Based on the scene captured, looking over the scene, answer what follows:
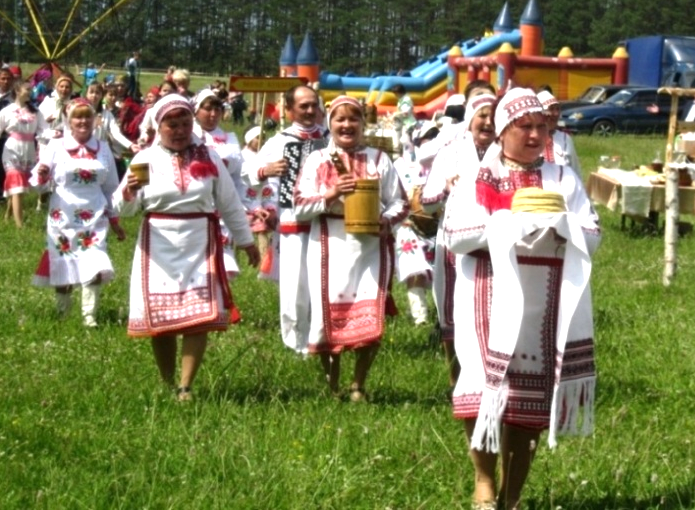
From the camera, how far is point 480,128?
724 cm

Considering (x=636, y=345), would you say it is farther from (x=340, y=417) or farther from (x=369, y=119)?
(x=369, y=119)

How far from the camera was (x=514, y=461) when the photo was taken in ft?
17.1

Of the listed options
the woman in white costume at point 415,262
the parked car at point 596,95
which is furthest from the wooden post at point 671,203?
the parked car at point 596,95

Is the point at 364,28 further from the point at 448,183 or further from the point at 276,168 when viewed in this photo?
the point at 448,183

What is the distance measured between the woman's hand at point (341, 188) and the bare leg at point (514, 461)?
2.16 m

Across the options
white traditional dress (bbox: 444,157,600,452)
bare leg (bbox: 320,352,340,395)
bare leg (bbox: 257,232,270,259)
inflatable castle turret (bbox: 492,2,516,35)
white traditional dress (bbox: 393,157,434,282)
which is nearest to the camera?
white traditional dress (bbox: 444,157,600,452)

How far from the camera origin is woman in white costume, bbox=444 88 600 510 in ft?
16.1

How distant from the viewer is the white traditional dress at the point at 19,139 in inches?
696

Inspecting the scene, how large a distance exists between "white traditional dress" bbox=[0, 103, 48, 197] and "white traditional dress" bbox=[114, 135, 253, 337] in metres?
10.5

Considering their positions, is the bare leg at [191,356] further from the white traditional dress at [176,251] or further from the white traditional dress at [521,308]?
the white traditional dress at [521,308]

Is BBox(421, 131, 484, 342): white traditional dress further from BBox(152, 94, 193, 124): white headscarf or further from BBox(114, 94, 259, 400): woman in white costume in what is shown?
BBox(152, 94, 193, 124): white headscarf

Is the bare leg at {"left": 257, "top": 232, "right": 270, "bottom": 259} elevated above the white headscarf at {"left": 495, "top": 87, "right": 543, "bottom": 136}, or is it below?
below

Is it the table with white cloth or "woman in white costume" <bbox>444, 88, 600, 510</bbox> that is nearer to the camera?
"woman in white costume" <bbox>444, 88, 600, 510</bbox>

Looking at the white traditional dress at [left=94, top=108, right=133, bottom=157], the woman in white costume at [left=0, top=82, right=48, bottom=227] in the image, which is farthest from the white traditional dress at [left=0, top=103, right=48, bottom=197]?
the white traditional dress at [left=94, top=108, right=133, bottom=157]
